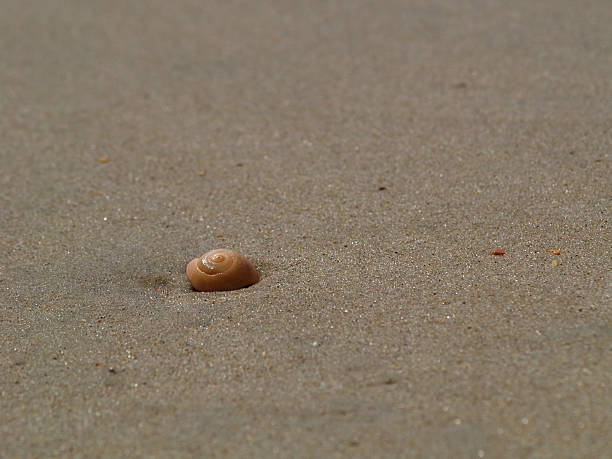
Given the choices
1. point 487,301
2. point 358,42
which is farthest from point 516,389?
point 358,42

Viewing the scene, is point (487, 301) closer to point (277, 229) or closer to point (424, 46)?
point (277, 229)

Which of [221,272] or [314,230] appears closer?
[221,272]

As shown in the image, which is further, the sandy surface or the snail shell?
the snail shell

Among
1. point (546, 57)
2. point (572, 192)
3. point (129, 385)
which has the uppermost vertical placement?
point (546, 57)

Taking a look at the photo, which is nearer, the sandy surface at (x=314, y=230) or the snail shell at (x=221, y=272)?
the sandy surface at (x=314, y=230)

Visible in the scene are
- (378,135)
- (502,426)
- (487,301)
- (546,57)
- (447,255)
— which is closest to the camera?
(502,426)
